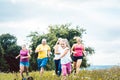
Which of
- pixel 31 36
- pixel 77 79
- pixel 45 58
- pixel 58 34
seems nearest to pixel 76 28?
pixel 58 34

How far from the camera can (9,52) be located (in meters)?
75.3

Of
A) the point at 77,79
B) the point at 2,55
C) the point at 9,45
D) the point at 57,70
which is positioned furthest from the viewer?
the point at 9,45

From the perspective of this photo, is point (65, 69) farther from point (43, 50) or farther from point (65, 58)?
point (43, 50)

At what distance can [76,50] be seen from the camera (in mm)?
19484

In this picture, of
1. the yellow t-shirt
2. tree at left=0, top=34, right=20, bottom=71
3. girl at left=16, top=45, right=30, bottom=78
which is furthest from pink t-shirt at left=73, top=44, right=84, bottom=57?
tree at left=0, top=34, right=20, bottom=71

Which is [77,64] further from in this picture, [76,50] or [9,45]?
[9,45]

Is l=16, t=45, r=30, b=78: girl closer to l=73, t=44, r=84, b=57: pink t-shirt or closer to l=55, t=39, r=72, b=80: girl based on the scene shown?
l=73, t=44, r=84, b=57: pink t-shirt

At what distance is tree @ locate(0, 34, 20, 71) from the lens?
71.2 m

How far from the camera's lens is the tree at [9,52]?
71.2 m

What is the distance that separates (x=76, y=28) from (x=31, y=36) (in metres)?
10.2

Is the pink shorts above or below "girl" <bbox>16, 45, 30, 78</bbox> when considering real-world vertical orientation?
below

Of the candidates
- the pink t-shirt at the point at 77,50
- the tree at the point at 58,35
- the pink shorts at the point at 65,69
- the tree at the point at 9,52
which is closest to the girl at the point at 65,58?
the pink shorts at the point at 65,69

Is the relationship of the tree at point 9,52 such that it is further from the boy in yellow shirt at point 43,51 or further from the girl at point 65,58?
the girl at point 65,58

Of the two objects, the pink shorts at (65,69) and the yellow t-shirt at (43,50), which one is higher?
the yellow t-shirt at (43,50)
